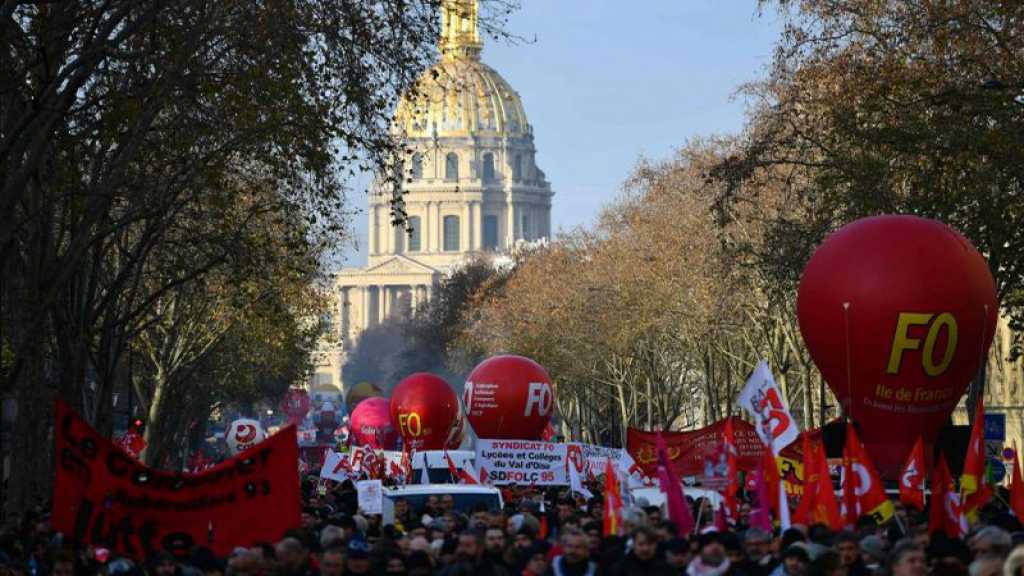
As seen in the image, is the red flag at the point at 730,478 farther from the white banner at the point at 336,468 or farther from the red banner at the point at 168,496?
the white banner at the point at 336,468

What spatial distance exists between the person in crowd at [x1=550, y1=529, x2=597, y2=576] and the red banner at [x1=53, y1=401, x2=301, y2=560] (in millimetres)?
3498

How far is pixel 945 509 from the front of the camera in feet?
60.2

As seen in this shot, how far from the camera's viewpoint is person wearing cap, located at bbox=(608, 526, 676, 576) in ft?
42.6

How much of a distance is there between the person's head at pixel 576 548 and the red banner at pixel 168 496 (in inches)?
140

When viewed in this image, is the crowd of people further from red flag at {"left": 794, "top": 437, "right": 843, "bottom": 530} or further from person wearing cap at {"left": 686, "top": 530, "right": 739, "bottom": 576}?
red flag at {"left": 794, "top": 437, "right": 843, "bottom": 530}

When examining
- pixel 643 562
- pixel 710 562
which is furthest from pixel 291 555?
pixel 710 562

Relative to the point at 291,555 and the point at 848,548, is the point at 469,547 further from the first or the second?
the point at 848,548

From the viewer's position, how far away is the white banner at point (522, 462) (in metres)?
31.9

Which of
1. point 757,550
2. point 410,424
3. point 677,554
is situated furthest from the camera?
point 410,424

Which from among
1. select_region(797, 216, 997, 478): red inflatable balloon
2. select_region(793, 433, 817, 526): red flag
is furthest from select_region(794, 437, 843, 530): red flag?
select_region(797, 216, 997, 478): red inflatable balloon

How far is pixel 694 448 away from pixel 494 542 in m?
15.2

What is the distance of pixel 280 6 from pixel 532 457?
377 inches

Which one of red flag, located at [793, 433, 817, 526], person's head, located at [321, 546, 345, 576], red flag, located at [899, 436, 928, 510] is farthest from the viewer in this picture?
red flag, located at [899, 436, 928, 510]

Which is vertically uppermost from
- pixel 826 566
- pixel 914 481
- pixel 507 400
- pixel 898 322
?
pixel 507 400
